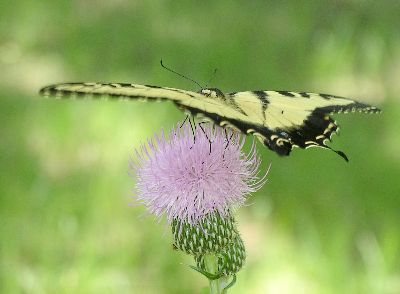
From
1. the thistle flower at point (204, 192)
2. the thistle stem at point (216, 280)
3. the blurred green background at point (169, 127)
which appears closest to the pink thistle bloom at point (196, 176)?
the thistle flower at point (204, 192)

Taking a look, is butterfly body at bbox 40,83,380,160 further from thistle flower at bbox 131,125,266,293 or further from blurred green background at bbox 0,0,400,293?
blurred green background at bbox 0,0,400,293

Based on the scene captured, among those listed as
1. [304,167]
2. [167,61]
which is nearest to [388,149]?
[304,167]

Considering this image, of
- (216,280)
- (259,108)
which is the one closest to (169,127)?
(259,108)

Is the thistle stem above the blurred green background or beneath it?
beneath

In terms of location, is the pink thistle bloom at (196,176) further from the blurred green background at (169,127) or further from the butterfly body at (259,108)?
the blurred green background at (169,127)

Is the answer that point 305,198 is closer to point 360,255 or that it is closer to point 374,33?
point 360,255

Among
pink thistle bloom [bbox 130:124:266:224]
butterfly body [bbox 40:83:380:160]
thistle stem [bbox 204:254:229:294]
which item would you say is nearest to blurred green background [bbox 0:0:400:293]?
pink thistle bloom [bbox 130:124:266:224]

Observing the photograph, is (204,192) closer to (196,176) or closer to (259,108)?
(196,176)
